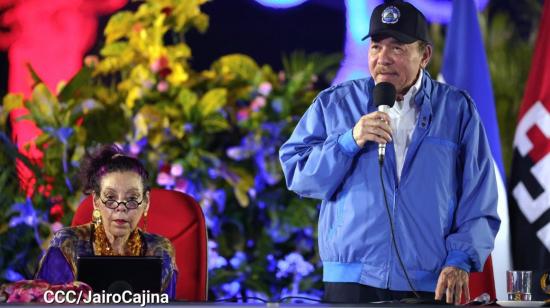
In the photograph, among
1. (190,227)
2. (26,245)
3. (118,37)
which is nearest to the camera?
(190,227)

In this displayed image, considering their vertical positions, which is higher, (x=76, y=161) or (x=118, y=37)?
(x=118, y=37)

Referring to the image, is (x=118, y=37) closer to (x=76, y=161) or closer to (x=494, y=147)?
(x=76, y=161)

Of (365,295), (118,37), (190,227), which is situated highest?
(118,37)

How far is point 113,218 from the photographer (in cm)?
282

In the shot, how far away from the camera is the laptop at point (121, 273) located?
87.7 inches

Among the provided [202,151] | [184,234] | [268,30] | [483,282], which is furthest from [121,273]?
[268,30]

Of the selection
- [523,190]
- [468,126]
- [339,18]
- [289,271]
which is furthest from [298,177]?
[339,18]

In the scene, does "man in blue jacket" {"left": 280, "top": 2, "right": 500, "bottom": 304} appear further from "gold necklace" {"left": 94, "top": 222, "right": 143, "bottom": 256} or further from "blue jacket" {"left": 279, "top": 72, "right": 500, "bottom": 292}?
"gold necklace" {"left": 94, "top": 222, "right": 143, "bottom": 256}

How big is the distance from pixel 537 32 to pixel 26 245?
8.35ft

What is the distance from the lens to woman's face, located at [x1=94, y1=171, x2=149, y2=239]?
2830 mm

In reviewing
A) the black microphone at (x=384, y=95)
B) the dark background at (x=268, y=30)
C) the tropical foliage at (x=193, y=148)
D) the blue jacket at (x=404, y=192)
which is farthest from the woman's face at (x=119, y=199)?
the dark background at (x=268, y=30)

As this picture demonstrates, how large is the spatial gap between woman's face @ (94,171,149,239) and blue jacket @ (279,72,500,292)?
45 centimetres

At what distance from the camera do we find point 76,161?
4.20 m

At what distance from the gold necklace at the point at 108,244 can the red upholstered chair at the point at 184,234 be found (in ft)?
0.48
